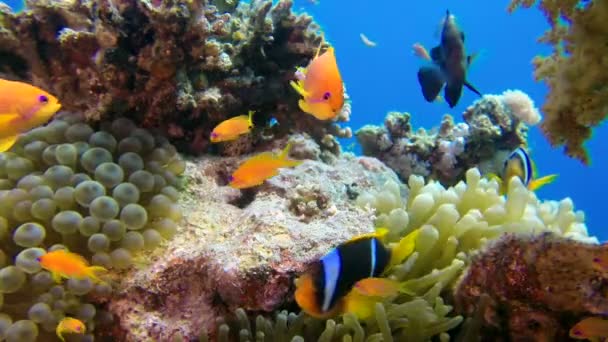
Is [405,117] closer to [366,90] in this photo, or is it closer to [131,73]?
[131,73]

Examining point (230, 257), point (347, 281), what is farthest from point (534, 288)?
point (230, 257)

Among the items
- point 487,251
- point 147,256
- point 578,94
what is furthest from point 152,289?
point 578,94

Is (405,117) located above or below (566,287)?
above

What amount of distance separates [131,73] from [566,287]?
10.5 feet

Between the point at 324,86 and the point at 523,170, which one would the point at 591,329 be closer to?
the point at 324,86

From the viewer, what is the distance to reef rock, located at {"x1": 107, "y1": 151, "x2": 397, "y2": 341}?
2.49 metres

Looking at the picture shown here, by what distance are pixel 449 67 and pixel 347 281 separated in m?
1.91

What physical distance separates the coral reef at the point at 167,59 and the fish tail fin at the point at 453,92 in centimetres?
155

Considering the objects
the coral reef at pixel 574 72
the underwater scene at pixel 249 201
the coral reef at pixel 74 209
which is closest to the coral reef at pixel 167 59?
the underwater scene at pixel 249 201

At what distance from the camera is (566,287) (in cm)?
217

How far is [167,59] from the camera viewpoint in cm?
331

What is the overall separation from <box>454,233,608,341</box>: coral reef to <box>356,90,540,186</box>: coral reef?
3808 mm

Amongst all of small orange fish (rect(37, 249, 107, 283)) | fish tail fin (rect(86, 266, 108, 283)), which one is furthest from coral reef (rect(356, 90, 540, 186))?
small orange fish (rect(37, 249, 107, 283))

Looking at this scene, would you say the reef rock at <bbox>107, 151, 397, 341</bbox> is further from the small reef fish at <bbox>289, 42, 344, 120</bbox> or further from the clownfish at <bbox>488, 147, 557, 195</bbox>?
the clownfish at <bbox>488, 147, 557, 195</bbox>
